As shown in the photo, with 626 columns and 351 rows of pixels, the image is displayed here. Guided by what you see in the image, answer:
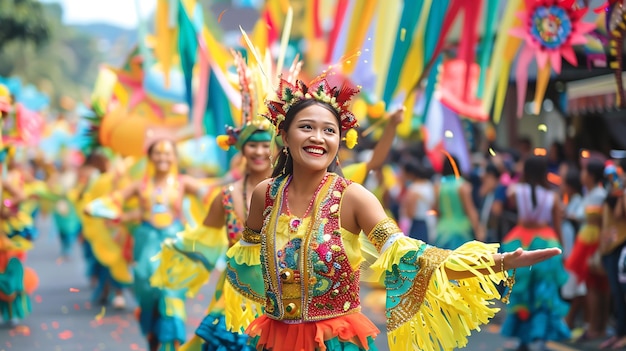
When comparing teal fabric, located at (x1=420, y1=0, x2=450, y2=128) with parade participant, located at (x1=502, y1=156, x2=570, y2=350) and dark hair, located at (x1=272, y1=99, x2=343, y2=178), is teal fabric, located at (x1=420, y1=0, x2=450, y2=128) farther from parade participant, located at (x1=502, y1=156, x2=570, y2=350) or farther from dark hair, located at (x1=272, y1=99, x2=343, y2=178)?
dark hair, located at (x1=272, y1=99, x2=343, y2=178)

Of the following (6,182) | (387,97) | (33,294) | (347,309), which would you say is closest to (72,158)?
(33,294)

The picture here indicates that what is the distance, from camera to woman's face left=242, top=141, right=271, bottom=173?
5.69m

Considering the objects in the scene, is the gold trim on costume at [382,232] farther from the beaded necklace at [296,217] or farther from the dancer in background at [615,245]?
the dancer in background at [615,245]

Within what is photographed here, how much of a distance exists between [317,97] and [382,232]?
0.64 meters

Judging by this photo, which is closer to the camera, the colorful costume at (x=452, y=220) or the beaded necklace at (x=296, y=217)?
the beaded necklace at (x=296, y=217)

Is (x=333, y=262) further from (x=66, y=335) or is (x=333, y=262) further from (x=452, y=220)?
(x=452, y=220)

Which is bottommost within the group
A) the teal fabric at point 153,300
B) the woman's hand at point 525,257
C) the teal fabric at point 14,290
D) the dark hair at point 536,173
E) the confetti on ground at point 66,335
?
the confetti on ground at point 66,335

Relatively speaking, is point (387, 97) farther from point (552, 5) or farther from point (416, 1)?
point (552, 5)

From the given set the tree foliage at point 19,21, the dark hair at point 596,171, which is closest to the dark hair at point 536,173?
the dark hair at point 596,171

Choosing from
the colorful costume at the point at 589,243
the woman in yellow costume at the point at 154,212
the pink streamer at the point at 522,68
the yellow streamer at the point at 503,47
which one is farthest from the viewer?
the colorful costume at the point at 589,243

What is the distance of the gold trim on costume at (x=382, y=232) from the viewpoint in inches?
154

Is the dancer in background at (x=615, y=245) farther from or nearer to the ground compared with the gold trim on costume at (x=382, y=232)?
nearer to the ground

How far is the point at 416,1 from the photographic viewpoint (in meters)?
8.13

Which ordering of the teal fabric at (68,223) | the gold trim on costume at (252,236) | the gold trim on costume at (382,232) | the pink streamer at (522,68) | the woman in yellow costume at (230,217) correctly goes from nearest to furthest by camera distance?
the gold trim on costume at (382,232) < the gold trim on costume at (252,236) < the woman in yellow costume at (230,217) < the pink streamer at (522,68) < the teal fabric at (68,223)
